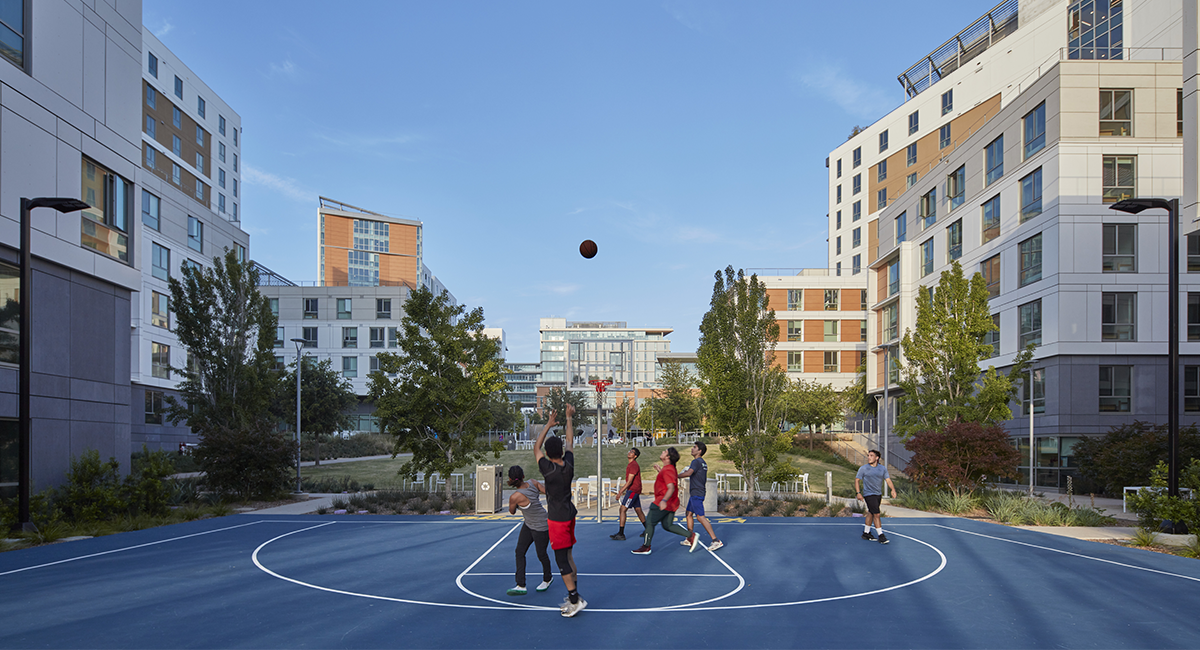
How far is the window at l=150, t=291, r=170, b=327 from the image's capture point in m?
47.0

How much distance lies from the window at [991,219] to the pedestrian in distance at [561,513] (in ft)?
110

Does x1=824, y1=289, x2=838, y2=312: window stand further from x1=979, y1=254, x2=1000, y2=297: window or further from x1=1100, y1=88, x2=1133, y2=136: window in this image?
x1=1100, y1=88, x2=1133, y2=136: window

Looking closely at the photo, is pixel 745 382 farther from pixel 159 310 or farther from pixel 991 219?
pixel 159 310

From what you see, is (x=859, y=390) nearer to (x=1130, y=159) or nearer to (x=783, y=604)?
(x=1130, y=159)

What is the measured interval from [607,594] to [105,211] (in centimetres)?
1862

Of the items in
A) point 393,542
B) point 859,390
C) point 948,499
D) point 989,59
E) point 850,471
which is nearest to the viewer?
Answer: point 393,542

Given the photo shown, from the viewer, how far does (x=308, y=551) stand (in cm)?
1445

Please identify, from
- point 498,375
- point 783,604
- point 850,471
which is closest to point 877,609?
point 783,604

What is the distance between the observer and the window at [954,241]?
1594 inches

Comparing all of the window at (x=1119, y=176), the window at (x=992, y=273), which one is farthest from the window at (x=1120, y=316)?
the window at (x=992, y=273)

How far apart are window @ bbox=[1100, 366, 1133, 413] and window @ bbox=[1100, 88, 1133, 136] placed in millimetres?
9810

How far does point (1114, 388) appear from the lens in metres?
31.1

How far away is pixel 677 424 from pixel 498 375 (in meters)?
44.5

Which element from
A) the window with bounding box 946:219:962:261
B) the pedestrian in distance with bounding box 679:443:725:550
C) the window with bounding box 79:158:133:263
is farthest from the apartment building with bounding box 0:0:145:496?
the window with bounding box 946:219:962:261
